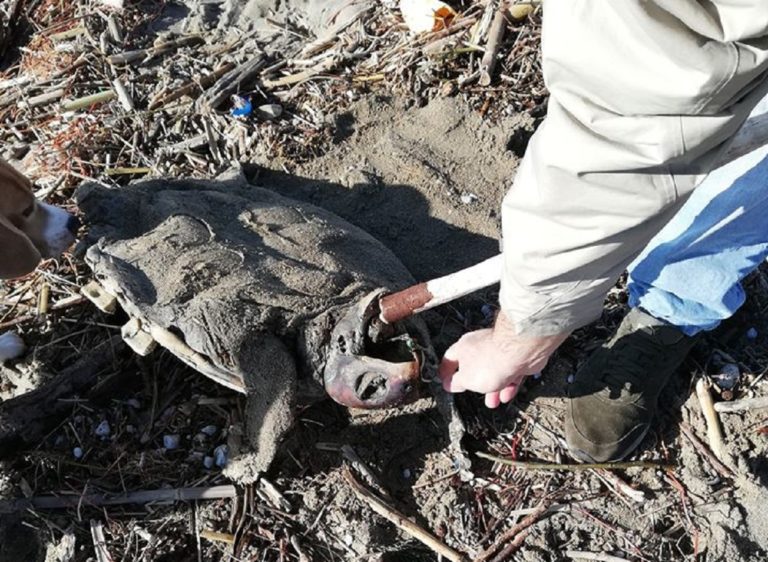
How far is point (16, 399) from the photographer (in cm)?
282

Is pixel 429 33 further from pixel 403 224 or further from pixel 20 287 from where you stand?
pixel 20 287

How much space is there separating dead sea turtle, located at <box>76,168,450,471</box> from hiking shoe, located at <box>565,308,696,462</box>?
23.0 inches

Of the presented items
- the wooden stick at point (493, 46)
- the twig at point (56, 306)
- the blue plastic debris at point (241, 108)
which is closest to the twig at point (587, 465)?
the wooden stick at point (493, 46)

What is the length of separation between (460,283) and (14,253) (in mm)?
1985

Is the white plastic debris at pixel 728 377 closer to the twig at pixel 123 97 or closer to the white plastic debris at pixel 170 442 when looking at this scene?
the white plastic debris at pixel 170 442

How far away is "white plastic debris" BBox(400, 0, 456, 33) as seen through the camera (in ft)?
11.6

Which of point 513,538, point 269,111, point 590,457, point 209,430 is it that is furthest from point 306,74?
point 513,538

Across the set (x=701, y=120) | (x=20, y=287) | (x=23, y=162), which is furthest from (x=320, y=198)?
(x=701, y=120)

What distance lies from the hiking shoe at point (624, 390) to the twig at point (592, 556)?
12.2 inches

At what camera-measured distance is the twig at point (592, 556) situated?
2443mm

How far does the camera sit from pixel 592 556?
8.08 feet

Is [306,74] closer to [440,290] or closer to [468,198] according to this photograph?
[468,198]

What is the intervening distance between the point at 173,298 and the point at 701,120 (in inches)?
66.9

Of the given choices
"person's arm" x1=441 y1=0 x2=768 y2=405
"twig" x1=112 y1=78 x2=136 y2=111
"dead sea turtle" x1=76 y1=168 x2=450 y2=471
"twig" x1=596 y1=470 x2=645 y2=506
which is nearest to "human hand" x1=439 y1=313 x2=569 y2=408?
"person's arm" x1=441 y1=0 x2=768 y2=405
